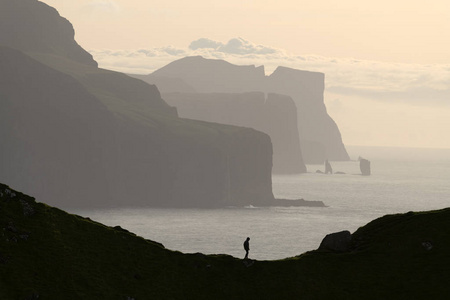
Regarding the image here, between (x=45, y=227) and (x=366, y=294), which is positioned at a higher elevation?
(x=45, y=227)

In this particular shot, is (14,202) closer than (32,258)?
No

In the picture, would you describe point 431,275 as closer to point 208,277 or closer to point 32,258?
point 208,277

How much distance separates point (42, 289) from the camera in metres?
61.4

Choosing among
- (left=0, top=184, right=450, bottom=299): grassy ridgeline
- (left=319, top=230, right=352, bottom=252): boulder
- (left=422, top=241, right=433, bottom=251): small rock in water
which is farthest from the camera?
(left=319, top=230, right=352, bottom=252): boulder

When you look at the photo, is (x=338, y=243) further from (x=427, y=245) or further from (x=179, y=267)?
(x=179, y=267)

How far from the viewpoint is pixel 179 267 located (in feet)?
235

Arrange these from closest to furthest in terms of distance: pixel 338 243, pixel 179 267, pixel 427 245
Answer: pixel 179 267 < pixel 427 245 < pixel 338 243

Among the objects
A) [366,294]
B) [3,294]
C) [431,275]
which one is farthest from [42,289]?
[431,275]

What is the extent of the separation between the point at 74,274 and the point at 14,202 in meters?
11.3

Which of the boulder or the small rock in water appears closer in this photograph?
the small rock in water

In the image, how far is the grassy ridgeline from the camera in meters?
64.4

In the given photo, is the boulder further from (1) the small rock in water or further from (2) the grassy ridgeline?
(1) the small rock in water

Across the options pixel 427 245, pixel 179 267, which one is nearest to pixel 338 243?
pixel 427 245

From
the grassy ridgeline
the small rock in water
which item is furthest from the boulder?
the small rock in water
